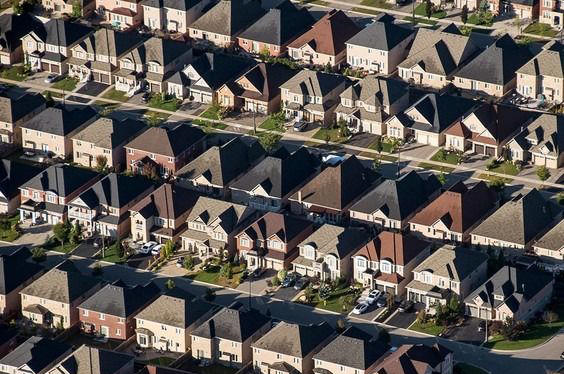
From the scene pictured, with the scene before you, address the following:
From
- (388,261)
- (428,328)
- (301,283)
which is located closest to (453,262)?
(388,261)

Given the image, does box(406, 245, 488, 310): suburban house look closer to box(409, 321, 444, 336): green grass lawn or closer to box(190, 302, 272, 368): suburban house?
box(409, 321, 444, 336): green grass lawn

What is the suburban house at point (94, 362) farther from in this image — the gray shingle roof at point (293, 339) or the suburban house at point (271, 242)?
the suburban house at point (271, 242)

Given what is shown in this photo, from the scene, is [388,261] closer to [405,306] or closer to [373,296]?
[373,296]

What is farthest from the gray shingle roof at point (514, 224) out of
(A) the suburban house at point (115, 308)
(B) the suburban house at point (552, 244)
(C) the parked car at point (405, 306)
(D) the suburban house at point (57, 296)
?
(D) the suburban house at point (57, 296)

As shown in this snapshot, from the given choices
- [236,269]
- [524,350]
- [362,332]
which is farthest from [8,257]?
[524,350]

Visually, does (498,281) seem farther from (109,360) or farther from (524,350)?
(109,360)

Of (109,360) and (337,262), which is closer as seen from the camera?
(109,360)
